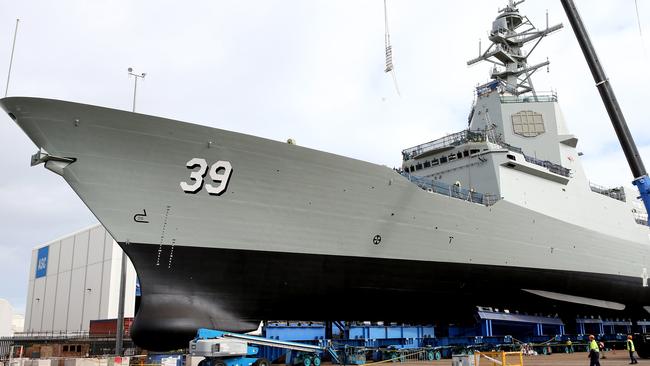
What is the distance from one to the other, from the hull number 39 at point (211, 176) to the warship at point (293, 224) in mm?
19

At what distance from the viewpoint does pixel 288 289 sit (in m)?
10.3

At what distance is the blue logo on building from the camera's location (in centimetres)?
3353

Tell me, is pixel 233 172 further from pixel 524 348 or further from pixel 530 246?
pixel 524 348

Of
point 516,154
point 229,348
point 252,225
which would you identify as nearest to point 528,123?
point 516,154

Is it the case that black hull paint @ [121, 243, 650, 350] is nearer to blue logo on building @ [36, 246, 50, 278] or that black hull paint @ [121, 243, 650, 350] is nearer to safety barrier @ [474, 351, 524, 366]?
safety barrier @ [474, 351, 524, 366]

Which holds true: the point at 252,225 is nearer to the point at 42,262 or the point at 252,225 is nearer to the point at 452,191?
the point at 452,191

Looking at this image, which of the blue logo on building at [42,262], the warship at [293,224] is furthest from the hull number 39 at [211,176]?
the blue logo on building at [42,262]

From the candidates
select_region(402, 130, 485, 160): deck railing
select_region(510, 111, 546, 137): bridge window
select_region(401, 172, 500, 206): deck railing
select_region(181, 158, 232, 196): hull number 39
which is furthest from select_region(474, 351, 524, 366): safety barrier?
select_region(510, 111, 546, 137): bridge window

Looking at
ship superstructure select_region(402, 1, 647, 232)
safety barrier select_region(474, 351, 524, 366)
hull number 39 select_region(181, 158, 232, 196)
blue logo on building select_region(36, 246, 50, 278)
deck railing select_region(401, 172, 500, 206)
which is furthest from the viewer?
blue logo on building select_region(36, 246, 50, 278)

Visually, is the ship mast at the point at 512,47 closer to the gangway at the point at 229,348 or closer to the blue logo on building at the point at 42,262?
the gangway at the point at 229,348

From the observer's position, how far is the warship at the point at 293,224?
8938 millimetres

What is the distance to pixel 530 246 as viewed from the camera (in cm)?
1416

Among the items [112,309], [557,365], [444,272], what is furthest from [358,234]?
[112,309]

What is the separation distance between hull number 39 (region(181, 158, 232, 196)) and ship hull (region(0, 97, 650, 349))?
27 mm
